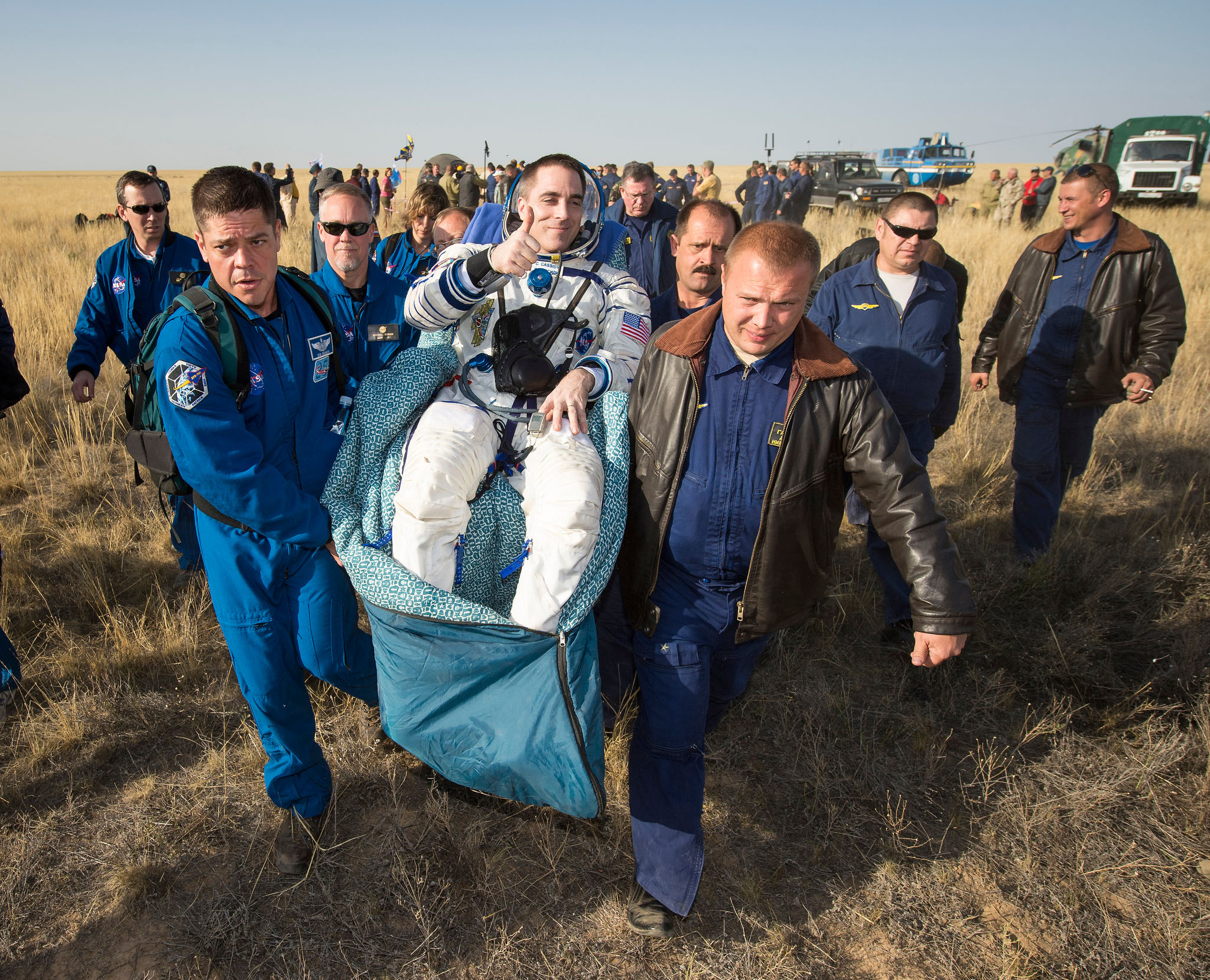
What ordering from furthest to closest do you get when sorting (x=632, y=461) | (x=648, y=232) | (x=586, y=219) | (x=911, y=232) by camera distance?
(x=648, y=232) → (x=911, y=232) → (x=586, y=219) → (x=632, y=461)

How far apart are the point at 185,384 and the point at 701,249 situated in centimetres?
247

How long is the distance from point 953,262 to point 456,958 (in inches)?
184

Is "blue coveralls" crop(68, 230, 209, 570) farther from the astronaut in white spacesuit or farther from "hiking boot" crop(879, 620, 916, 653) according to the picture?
"hiking boot" crop(879, 620, 916, 653)

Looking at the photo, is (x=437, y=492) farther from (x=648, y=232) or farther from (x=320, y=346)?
(x=648, y=232)

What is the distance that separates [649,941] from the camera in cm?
244

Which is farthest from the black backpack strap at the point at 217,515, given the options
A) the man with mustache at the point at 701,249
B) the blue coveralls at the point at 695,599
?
the man with mustache at the point at 701,249

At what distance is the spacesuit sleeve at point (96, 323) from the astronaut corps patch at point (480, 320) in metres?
2.78

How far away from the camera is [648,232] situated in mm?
6500

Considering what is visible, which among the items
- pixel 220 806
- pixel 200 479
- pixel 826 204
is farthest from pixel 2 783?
pixel 826 204

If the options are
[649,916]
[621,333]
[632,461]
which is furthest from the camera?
[621,333]

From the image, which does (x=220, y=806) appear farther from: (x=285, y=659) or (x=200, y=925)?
(x=285, y=659)

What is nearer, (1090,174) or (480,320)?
(480,320)

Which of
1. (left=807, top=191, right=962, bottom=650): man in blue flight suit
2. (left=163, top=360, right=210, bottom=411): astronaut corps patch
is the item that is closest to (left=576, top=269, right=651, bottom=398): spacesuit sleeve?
(left=163, top=360, right=210, bottom=411): astronaut corps patch

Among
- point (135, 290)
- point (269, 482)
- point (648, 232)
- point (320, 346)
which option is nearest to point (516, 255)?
point (320, 346)
